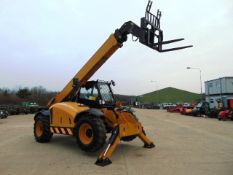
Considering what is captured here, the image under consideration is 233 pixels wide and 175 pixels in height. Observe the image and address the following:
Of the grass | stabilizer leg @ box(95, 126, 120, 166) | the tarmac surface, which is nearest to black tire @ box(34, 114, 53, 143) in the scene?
the tarmac surface

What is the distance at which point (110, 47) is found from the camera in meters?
10.1

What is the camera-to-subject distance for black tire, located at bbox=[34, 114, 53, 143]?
11.7 m

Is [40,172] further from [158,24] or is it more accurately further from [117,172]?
[158,24]

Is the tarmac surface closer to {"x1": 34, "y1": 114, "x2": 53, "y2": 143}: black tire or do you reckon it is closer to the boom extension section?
{"x1": 34, "y1": 114, "x2": 53, "y2": 143}: black tire

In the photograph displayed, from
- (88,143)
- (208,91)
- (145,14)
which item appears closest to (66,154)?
(88,143)

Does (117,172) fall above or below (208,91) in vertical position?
below

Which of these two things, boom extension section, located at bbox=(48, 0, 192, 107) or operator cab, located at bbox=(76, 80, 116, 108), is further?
operator cab, located at bbox=(76, 80, 116, 108)

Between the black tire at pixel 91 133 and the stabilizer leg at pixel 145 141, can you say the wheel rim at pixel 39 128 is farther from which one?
the stabilizer leg at pixel 145 141

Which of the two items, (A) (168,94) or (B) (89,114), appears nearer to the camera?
(B) (89,114)

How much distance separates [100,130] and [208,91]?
42078 mm

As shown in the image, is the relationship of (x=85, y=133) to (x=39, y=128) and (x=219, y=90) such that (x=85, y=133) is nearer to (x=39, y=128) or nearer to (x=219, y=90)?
(x=39, y=128)

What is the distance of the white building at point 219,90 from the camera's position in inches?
1593

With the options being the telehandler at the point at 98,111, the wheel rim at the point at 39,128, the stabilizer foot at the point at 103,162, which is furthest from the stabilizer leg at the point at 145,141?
the wheel rim at the point at 39,128

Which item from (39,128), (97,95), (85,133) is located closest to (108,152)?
(85,133)
